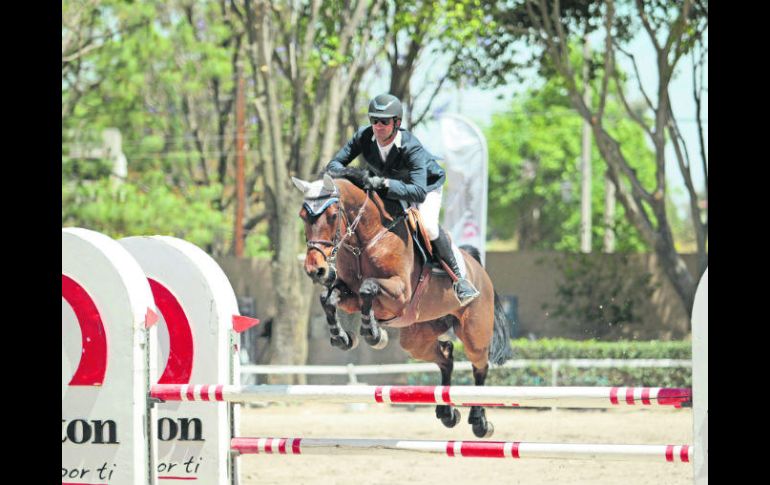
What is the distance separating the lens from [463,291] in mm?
6316

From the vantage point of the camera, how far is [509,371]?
48.5ft

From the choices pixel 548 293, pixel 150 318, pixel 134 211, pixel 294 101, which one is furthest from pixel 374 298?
pixel 134 211

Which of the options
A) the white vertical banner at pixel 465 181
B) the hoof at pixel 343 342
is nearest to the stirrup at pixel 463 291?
the hoof at pixel 343 342

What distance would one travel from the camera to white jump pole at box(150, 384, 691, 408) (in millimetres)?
4551

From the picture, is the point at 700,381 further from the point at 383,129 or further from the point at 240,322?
the point at 240,322

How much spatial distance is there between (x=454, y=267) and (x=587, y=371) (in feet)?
29.0

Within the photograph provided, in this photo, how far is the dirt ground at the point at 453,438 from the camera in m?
8.32

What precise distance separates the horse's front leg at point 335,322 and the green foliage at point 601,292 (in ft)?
41.5

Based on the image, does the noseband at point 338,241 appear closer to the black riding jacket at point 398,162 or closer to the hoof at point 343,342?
the black riding jacket at point 398,162

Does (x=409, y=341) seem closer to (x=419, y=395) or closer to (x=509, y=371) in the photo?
(x=419, y=395)

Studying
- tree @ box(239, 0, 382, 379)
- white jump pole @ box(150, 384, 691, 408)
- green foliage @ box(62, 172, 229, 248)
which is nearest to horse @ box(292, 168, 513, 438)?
white jump pole @ box(150, 384, 691, 408)

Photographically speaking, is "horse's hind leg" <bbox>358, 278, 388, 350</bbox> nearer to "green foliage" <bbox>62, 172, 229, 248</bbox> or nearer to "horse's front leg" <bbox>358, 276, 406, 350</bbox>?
"horse's front leg" <bbox>358, 276, 406, 350</bbox>
